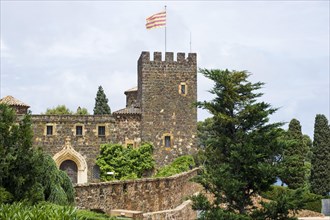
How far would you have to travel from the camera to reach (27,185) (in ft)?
45.1

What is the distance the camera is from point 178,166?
35000mm

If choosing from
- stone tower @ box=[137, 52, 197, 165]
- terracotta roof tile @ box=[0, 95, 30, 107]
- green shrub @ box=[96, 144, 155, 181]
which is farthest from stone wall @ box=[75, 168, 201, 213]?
terracotta roof tile @ box=[0, 95, 30, 107]

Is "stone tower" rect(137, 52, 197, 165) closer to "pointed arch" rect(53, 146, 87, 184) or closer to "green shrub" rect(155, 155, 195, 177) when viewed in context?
"green shrub" rect(155, 155, 195, 177)

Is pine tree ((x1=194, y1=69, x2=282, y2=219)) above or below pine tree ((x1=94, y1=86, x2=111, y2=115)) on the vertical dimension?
below

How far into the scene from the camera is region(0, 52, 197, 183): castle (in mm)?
35906

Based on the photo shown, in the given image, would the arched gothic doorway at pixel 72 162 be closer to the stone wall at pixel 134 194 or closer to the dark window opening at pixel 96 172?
the dark window opening at pixel 96 172

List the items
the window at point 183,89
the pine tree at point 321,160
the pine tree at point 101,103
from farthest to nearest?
1. the pine tree at point 101,103
2. the window at point 183,89
3. the pine tree at point 321,160

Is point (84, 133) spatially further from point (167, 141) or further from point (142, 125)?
point (167, 141)

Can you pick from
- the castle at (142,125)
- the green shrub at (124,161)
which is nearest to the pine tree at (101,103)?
the castle at (142,125)

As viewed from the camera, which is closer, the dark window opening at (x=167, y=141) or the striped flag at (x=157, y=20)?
the striped flag at (x=157, y=20)

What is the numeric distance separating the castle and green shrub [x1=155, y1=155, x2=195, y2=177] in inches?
24.4

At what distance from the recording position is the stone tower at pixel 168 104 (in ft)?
119

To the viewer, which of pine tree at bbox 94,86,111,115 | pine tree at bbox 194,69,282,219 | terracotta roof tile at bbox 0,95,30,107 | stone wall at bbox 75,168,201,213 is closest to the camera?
pine tree at bbox 194,69,282,219

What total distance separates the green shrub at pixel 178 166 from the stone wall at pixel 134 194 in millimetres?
5349
